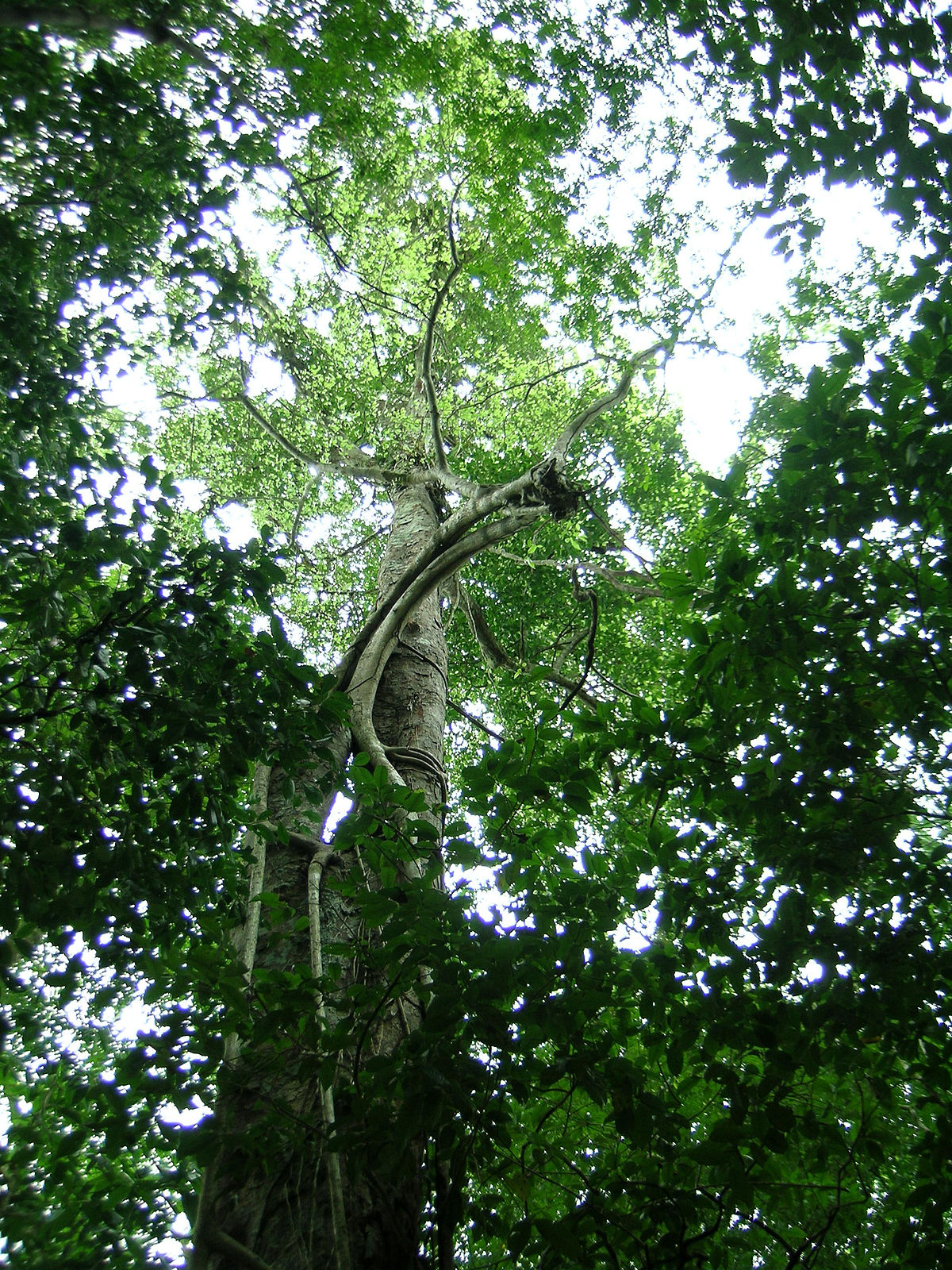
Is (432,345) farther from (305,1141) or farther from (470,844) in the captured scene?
(305,1141)

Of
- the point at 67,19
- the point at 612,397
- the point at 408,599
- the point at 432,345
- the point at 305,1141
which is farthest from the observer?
the point at 612,397

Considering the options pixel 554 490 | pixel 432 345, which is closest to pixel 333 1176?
pixel 554 490

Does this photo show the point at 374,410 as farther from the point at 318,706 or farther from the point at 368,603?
the point at 318,706

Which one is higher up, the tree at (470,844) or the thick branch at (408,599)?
the thick branch at (408,599)

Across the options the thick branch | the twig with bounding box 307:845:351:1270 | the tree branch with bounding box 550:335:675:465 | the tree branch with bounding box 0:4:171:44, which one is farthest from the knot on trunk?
the twig with bounding box 307:845:351:1270

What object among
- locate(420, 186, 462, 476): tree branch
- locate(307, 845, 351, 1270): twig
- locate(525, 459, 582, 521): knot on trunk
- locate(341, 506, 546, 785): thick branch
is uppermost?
locate(420, 186, 462, 476): tree branch

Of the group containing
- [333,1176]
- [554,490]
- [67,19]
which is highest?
[554,490]

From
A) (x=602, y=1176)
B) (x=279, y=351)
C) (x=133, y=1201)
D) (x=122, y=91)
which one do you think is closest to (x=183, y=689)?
(x=133, y=1201)

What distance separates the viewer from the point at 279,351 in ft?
28.5

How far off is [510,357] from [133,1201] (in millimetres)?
7443

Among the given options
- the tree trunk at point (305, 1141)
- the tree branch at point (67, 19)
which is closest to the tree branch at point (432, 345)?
the tree branch at point (67, 19)

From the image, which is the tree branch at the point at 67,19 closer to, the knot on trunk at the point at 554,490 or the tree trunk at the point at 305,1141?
the tree trunk at the point at 305,1141

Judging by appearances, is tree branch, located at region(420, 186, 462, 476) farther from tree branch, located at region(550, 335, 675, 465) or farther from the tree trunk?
the tree trunk

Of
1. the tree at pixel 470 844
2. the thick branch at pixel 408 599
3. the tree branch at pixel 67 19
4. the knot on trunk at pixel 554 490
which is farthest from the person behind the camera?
the knot on trunk at pixel 554 490
